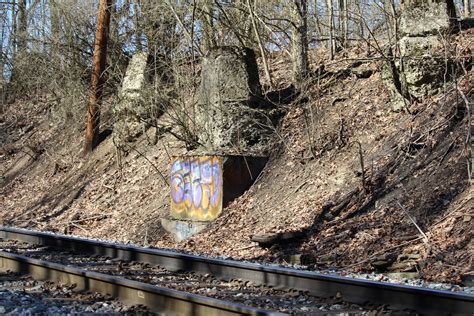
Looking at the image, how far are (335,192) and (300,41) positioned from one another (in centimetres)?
588

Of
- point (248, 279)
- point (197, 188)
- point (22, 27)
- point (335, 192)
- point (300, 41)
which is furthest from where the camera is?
point (22, 27)

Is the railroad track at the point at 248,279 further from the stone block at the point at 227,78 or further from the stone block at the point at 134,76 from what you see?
the stone block at the point at 134,76

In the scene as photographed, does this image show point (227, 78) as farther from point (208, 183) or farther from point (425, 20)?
point (425, 20)

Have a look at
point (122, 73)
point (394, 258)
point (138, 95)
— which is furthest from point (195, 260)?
point (122, 73)

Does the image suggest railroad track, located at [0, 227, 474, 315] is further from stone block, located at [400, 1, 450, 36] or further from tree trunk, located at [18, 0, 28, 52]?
tree trunk, located at [18, 0, 28, 52]

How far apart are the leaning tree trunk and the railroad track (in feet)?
44.7

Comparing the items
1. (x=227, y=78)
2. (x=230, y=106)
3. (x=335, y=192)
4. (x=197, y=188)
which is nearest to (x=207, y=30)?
(x=227, y=78)

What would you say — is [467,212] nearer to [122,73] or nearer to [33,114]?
[122,73]

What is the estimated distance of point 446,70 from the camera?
14562 mm

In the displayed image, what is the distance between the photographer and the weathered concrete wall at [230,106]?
58.1 feet

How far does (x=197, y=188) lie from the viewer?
16766mm

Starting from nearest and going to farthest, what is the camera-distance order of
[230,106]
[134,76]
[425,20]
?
[425,20] < [230,106] < [134,76]

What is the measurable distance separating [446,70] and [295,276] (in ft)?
25.9

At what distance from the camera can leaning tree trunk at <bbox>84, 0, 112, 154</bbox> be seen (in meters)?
23.8
